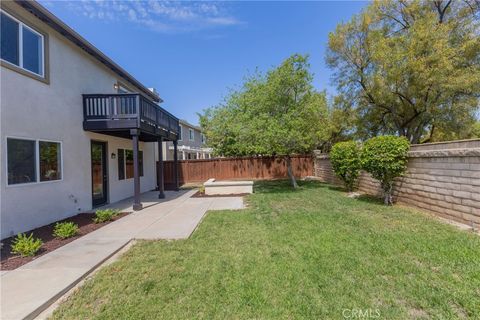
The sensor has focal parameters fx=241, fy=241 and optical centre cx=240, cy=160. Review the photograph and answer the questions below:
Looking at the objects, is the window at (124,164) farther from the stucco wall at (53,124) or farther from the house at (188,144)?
the house at (188,144)

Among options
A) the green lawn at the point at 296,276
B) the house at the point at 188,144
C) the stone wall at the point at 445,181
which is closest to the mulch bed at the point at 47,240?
the green lawn at the point at 296,276

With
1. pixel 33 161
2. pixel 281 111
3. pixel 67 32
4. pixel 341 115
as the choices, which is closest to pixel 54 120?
pixel 33 161

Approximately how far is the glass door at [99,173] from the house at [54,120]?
0.12ft

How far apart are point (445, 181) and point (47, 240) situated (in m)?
9.19

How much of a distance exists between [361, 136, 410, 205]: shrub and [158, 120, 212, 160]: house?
15.9 m

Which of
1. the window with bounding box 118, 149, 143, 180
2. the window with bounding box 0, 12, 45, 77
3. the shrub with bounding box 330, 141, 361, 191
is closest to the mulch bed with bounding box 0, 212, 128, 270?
the window with bounding box 118, 149, 143, 180

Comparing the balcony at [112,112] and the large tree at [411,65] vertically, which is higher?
the large tree at [411,65]

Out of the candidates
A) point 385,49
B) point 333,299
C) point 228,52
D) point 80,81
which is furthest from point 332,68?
point 333,299

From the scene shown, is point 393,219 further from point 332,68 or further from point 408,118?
point 332,68

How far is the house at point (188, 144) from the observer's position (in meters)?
21.0

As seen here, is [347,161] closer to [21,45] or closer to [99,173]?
[99,173]

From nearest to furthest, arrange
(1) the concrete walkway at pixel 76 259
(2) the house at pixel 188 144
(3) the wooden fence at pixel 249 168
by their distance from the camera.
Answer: (1) the concrete walkway at pixel 76 259 < (3) the wooden fence at pixel 249 168 < (2) the house at pixel 188 144

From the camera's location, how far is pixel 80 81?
7.87 metres

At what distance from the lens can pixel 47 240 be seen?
16.8 feet
